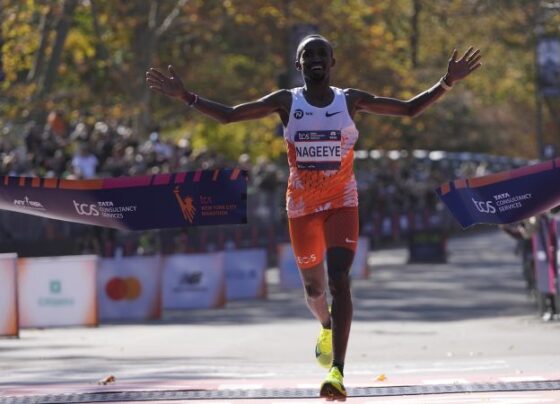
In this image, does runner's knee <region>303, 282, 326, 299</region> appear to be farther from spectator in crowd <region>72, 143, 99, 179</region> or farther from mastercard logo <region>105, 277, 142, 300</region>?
spectator in crowd <region>72, 143, 99, 179</region>

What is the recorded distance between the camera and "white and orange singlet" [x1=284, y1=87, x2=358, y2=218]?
977 cm

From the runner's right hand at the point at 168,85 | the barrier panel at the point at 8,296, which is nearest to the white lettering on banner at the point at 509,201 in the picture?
the runner's right hand at the point at 168,85

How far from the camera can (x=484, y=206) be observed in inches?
424

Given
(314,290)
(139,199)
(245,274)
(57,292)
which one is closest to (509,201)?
(314,290)

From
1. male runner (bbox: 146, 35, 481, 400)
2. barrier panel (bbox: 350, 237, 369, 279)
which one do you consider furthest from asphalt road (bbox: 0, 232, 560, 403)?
barrier panel (bbox: 350, 237, 369, 279)

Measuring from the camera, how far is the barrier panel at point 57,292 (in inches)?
759

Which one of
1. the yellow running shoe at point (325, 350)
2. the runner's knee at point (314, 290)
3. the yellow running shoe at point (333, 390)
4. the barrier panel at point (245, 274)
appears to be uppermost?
the barrier panel at point (245, 274)

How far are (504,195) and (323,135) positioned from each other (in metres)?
1.60

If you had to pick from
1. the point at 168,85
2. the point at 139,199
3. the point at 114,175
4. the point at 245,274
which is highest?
the point at 114,175

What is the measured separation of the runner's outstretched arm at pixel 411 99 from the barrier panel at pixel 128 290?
1149cm

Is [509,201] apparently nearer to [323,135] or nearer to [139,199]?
[323,135]

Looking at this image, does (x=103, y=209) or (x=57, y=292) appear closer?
(x=103, y=209)

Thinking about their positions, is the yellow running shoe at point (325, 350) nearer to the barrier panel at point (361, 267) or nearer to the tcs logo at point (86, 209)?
the tcs logo at point (86, 209)

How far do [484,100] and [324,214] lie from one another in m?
59.1
